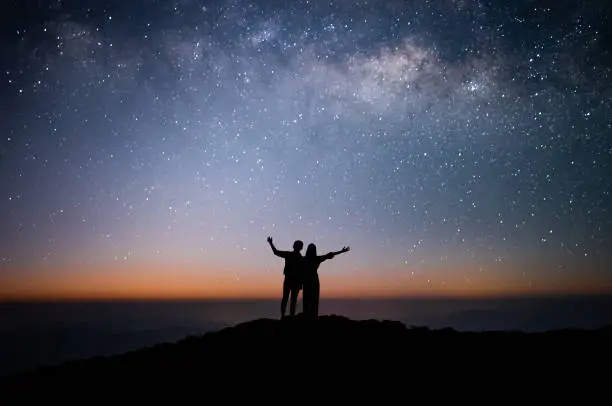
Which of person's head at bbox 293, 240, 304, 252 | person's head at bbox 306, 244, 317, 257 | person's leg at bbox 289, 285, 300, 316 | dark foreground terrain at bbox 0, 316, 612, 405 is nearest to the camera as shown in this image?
dark foreground terrain at bbox 0, 316, 612, 405

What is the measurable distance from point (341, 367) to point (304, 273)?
11.3 feet

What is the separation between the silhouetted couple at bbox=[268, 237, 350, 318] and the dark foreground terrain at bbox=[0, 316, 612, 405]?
34.9 inches

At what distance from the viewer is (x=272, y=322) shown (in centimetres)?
1084

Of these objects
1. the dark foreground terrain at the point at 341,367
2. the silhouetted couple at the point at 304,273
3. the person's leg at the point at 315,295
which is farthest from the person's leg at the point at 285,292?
the dark foreground terrain at the point at 341,367

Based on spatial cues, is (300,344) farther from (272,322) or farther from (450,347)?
(450,347)

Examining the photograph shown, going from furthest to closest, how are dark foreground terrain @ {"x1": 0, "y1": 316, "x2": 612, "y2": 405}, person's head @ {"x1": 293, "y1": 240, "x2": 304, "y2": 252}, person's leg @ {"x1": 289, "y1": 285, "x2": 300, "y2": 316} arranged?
person's leg @ {"x1": 289, "y1": 285, "x2": 300, "y2": 316} < person's head @ {"x1": 293, "y1": 240, "x2": 304, "y2": 252} < dark foreground terrain @ {"x1": 0, "y1": 316, "x2": 612, "y2": 405}

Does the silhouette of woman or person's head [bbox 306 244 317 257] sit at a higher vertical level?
person's head [bbox 306 244 317 257]

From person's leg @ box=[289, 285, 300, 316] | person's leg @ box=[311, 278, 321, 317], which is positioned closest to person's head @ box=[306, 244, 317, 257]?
person's leg @ box=[311, 278, 321, 317]

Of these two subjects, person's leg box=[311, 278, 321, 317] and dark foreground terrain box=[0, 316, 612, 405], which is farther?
person's leg box=[311, 278, 321, 317]

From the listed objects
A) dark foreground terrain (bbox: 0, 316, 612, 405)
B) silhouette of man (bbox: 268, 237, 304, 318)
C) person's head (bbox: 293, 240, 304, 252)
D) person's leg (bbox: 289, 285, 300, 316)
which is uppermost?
person's head (bbox: 293, 240, 304, 252)

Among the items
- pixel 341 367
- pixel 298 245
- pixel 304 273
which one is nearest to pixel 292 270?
pixel 304 273

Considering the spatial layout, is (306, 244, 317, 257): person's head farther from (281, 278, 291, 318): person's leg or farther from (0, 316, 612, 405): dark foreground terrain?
(0, 316, 612, 405): dark foreground terrain

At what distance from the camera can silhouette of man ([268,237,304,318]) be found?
11148mm

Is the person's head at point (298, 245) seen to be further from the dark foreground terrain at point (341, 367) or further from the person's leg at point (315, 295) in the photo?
the dark foreground terrain at point (341, 367)
